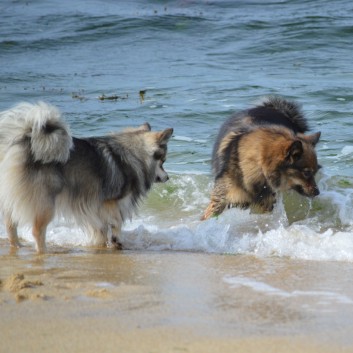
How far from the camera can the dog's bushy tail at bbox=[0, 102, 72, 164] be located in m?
6.65

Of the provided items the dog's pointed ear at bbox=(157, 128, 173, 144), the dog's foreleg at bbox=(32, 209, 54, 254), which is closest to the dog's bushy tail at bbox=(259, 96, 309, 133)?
the dog's pointed ear at bbox=(157, 128, 173, 144)

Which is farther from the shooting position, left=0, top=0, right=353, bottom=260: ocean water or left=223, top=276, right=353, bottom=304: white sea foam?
left=0, top=0, right=353, bottom=260: ocean water

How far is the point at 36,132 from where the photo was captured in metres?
6.64

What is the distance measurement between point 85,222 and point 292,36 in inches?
483

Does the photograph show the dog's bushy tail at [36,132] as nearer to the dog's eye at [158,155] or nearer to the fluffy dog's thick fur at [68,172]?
the fluffy dog's thick fur at [68,172]

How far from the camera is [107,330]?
14.5 feet

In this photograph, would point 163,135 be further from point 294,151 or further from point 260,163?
point 294,151

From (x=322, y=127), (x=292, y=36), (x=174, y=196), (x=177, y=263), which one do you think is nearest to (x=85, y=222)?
(x=177, y=263)

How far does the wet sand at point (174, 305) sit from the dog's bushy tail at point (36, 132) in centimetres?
82

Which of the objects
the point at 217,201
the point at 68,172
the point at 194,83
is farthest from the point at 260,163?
the point at 194,83

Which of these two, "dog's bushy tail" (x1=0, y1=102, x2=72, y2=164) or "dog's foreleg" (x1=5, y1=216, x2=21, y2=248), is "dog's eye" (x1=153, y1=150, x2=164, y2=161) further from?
"dog's foreleg" (x1=5, y1=216, x2=21, y2=248)

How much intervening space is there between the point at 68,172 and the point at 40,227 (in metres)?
0.49

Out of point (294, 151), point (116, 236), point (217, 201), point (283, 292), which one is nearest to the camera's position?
point (283, 292)

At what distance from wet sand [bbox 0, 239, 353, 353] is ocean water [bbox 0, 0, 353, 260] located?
941 millimetres
